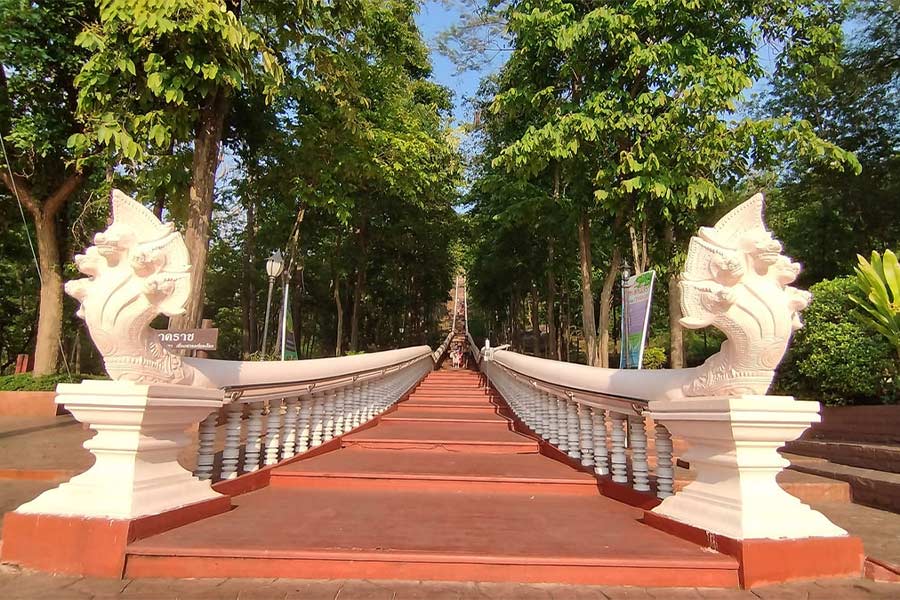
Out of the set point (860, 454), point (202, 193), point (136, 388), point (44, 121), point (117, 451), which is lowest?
point (860, 454)

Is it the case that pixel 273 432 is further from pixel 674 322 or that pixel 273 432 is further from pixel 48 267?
pixel 48 267

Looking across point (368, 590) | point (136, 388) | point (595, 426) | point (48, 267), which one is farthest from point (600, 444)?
point (48, 267)

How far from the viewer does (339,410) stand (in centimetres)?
612

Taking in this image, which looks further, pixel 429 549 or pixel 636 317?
pixel 636 317

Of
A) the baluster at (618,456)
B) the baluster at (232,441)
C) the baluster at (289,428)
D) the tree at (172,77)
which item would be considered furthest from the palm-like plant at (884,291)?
the tree at (172,77)

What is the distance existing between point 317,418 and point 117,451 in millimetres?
2723

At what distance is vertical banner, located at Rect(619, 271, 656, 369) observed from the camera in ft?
21.5

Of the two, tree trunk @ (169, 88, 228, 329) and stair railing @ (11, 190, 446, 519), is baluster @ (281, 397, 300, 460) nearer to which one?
stair railing @ (11, 190, 446, 519)

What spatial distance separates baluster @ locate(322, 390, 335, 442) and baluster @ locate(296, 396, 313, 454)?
463 millimetres

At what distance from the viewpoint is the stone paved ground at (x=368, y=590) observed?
95.2 inches

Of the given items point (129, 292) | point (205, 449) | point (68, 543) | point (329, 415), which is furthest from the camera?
point (329, 415)

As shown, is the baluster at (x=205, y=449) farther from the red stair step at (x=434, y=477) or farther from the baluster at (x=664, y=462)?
the baluster at (x=664, y=462)

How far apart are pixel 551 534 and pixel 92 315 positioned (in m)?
2.68

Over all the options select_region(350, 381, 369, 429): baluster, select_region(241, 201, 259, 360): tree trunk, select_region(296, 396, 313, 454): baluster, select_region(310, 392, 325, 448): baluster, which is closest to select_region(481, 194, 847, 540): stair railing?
select_region(296, 396, 313, 454): baluster
